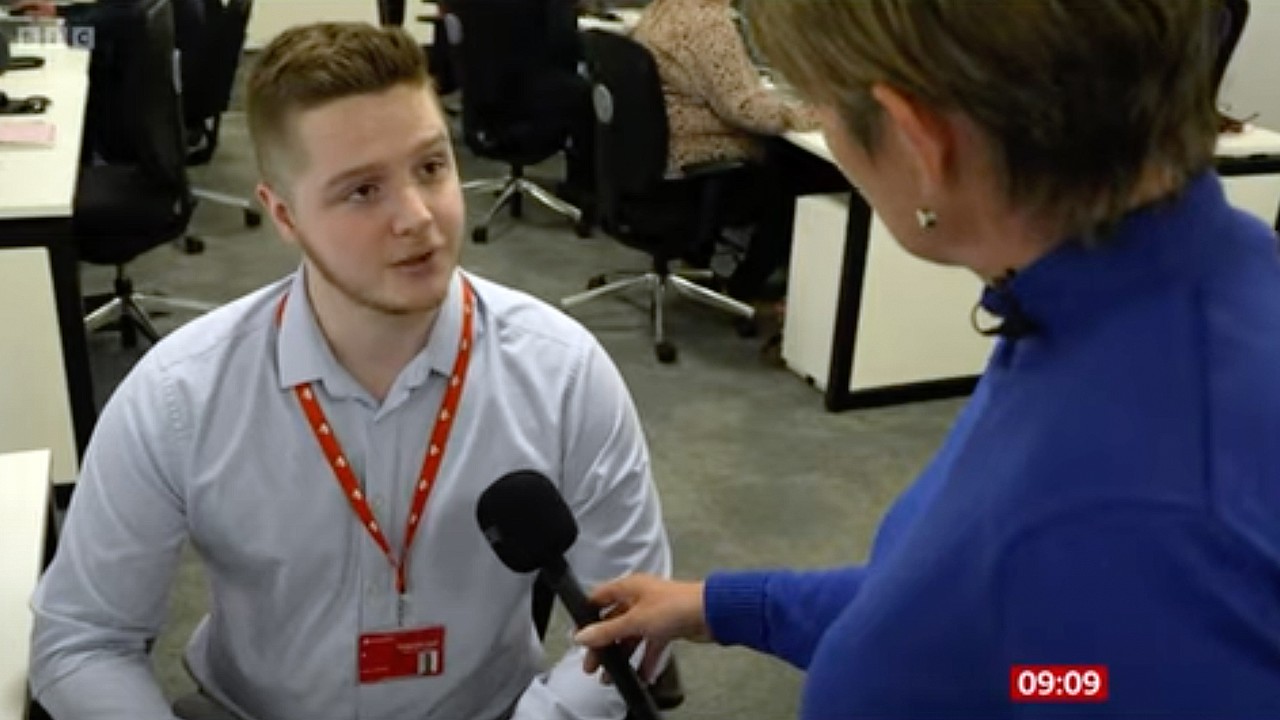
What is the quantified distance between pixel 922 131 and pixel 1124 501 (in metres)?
0.22

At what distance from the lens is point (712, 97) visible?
3617 mm

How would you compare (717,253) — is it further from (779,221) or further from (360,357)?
(360,357)

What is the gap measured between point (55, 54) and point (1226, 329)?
3.87 m

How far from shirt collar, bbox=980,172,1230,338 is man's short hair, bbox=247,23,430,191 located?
0.81 metres

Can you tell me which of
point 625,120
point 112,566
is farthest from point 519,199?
point 112,566

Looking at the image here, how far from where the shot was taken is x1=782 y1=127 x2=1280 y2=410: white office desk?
3412mm

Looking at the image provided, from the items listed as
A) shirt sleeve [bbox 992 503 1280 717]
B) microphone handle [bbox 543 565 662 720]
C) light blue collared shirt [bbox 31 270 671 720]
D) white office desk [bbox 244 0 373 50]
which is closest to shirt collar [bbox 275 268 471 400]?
light blue collared shirt [bbox 31 270 671 720]

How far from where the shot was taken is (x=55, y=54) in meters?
Result: 3.95

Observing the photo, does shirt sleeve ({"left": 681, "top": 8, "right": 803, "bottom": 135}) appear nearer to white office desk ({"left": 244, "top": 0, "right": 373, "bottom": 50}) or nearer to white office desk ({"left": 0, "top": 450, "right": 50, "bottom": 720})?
white office desk ({"left": 0, "top": 450, "right": 50, "bottom": 720})

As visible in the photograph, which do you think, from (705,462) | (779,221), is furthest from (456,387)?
(779,221)

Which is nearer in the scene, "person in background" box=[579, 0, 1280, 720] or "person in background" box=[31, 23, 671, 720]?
"person in background" box=[579, 0, 1280, 720]

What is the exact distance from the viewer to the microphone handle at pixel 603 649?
1.08m

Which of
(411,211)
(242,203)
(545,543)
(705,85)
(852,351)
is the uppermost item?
(411,211)

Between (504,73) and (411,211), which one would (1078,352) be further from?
(504,73)
